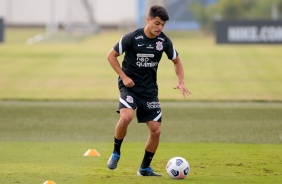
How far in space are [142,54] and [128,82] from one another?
430 mm

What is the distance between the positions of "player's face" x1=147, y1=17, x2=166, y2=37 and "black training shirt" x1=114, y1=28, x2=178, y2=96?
8.3 inches

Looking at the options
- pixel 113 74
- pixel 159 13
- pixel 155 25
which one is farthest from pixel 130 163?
pixel 113 74

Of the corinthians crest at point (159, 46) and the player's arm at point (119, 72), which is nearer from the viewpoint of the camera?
the player's arm at point (119, 72)

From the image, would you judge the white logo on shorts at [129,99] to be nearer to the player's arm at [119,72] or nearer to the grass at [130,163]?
the player's arm at [119,72]

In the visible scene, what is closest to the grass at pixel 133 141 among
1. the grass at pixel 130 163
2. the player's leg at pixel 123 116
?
the grass at pixel 130 163

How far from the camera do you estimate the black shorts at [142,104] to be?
481 inches

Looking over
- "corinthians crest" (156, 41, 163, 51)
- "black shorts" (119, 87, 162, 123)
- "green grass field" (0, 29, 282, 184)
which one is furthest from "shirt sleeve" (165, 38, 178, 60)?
"green grass field" (0, 29, 282, 184)

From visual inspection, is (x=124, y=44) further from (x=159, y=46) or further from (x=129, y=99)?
(x=129, y=99)

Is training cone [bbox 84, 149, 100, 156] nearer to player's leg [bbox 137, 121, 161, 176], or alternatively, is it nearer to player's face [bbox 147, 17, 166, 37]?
player's leg [bbox 137, 121, 161, 176]

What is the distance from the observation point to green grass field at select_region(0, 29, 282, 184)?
12.8 meters

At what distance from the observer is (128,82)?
12094 millimetres

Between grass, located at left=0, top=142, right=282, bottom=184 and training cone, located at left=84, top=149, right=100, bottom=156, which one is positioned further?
training cone, located at left=84, top=149, right=100, bottom=156

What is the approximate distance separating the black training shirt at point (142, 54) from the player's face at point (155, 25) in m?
0.21

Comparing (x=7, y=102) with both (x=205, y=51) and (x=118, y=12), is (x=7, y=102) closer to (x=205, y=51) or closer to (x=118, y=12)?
(x=205, y=51)
